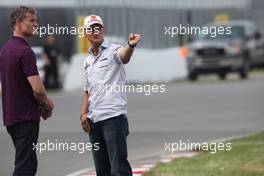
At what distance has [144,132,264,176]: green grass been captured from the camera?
1014 cm

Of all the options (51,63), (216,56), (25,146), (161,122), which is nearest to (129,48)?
(25,146)

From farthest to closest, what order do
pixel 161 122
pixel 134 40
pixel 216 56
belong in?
pixel 216 56, pixel 161 122, pixel 134 40

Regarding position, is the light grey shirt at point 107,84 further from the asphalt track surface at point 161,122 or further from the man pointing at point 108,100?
the asphalt track surface at point 161,122

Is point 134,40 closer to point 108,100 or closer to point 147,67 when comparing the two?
point 108,100

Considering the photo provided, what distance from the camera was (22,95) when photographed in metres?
8.02

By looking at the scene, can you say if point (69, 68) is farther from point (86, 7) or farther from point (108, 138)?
point (108, 138)

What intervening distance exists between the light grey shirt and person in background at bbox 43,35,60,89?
19.3m

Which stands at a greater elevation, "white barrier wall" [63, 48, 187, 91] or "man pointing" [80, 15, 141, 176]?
"man pointing" [80, 15, 141, 176]

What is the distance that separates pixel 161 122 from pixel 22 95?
960 centimetres

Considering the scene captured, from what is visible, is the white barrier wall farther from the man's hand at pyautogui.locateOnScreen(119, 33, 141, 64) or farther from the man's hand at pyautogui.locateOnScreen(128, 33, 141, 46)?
the man's hand at pyautogui.locateOnScreen(128, 33, 141, 46)

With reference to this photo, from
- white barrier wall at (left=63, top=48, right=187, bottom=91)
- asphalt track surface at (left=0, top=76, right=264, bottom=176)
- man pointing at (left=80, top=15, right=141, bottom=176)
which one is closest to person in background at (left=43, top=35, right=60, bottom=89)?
white barrier wall at (left=63, top=48, right=187, bottom=91)

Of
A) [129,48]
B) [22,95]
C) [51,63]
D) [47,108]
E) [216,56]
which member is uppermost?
[129,48]

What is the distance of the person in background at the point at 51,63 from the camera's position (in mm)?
27828

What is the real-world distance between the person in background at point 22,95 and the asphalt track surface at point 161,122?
10.7ft
